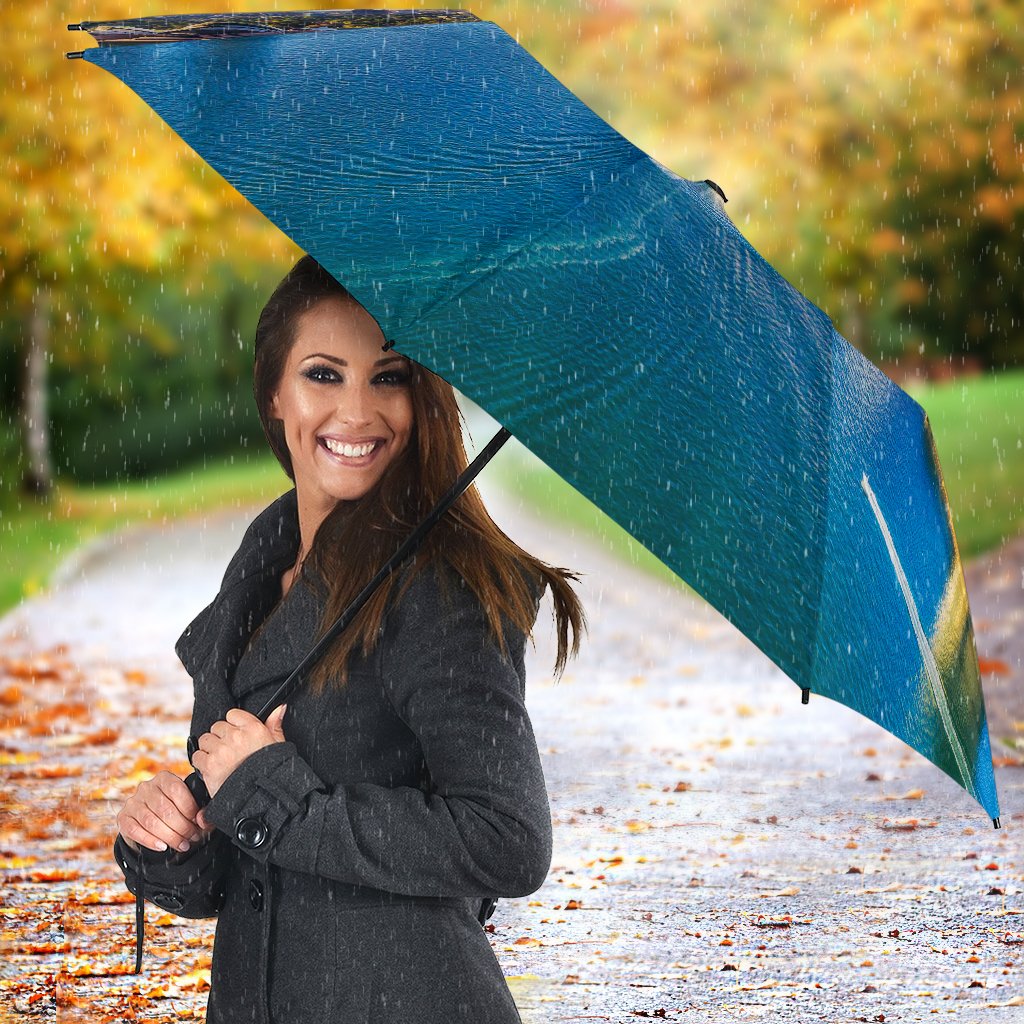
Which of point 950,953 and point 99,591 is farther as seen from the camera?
point 99,591

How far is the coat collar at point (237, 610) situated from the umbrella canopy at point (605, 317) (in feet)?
2.31

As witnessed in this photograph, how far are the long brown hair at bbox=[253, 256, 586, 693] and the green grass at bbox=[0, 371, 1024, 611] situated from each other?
37.8 feet

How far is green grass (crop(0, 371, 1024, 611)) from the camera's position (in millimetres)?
16094

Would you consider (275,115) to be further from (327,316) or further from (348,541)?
(348,541)

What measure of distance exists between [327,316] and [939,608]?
3.71ft

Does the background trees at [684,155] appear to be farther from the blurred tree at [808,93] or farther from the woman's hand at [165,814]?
the woman's hand at [165,814]

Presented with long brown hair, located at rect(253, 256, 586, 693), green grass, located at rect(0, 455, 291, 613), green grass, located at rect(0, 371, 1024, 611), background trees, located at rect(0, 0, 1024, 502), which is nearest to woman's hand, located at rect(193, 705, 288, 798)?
long brown hair, located at rect(253, 256, 586, 693)

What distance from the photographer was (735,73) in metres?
18.9

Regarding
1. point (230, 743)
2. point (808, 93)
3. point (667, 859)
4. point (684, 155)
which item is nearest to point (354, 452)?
point (230, 743)

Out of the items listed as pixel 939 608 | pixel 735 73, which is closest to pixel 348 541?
pixel 939 608

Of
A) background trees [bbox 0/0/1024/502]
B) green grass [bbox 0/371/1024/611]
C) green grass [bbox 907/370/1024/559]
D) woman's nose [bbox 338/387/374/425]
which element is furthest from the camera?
green grass [bbox 0/371/1024/611]

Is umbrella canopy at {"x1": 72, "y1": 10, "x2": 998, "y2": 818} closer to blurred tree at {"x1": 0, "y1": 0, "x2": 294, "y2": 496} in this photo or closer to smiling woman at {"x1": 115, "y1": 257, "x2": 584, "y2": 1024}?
smiling woman at {"x1": 115, "y1": 257, "x2": 584, "y2": 1024}

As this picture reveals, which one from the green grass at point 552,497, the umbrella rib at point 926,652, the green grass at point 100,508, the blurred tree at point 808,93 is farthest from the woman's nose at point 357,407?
the blurred tree at point 808,93

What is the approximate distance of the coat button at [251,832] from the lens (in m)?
2.34
